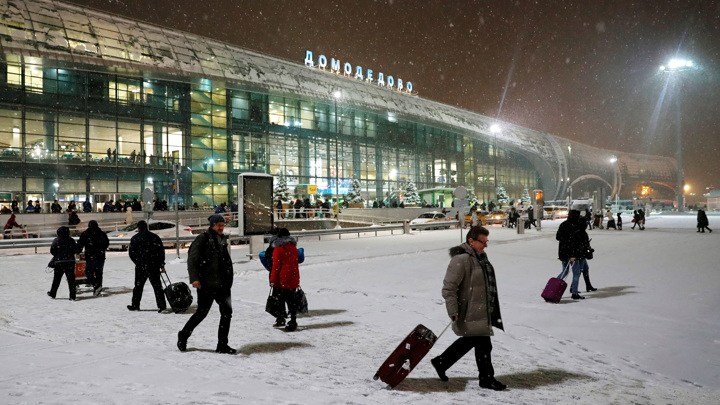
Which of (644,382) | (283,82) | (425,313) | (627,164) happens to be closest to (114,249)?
(425,313)

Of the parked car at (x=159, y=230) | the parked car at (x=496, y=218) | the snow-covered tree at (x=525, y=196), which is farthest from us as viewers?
the snow-covered tree at (x=525, y=196)

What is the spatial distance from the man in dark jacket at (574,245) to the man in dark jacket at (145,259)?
25.5 ft

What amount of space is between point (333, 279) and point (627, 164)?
131752mm

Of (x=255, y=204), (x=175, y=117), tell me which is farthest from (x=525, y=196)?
(x=255, y=204)

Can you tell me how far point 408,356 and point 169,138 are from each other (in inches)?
1583

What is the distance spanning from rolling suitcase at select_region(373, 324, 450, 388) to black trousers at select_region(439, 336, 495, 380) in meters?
0.29

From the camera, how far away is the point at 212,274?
5926 mm

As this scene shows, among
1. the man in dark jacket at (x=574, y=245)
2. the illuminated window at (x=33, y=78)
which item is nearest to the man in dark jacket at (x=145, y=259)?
the man in dark jacket at (x=574, y=245)

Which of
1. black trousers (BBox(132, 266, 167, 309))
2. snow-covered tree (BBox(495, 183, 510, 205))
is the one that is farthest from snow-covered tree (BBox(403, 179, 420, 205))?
black trousers (BBox(132, 266, 167, 309))

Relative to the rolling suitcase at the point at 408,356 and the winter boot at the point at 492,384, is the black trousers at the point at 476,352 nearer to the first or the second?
the winter boot at the point at 492,384

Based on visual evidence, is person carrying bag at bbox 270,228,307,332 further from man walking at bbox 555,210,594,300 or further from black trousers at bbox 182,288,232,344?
man walking at bbox 555,210,594,300

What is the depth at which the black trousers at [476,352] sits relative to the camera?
4.82m

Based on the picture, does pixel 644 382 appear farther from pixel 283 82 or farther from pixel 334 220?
pixel 283 82

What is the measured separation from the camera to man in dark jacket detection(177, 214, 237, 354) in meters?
5.88
